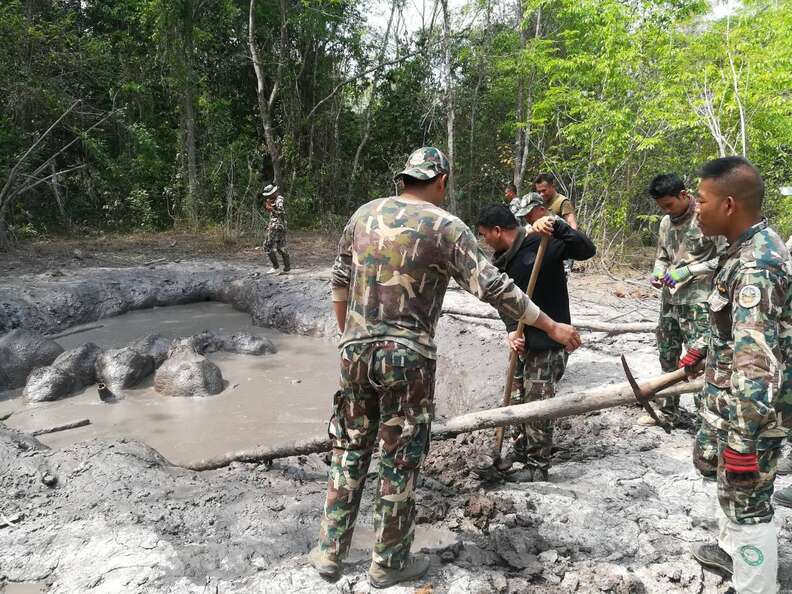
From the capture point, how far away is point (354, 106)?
19.5 meters

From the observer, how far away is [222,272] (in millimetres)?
10477

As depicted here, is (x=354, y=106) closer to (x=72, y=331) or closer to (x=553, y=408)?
(x=72, y=331)

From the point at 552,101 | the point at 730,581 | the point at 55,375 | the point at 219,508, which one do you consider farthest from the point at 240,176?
the point at 730,581

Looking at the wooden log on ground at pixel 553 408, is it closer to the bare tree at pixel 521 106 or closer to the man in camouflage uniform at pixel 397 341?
the man in camouflage uniform at pixel 397 341

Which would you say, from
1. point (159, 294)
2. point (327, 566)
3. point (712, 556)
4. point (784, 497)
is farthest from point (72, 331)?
point (784, 497)

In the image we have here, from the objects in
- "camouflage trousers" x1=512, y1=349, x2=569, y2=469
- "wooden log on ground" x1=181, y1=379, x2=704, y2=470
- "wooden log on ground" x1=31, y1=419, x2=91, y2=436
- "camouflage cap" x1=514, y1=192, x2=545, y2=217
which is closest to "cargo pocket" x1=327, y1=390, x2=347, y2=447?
"wooden log on ground" x1=181, y1=379, x2=704, y2=470

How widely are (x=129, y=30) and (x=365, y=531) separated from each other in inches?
675

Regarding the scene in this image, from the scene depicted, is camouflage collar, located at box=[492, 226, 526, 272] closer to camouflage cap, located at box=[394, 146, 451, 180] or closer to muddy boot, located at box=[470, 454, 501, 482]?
camouflage cap, located at box=[394, 146, 451, 180]

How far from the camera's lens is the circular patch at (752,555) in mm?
2035

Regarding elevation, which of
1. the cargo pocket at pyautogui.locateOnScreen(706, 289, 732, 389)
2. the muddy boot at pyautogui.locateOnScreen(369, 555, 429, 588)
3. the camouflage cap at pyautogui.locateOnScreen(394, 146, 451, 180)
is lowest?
the muddy boot at pyautogui.locateOnScreen(369, 555, 429, 588)

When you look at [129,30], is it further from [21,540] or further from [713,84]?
[21,540]

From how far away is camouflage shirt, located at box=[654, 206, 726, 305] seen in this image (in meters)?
3.59

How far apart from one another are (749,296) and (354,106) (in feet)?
62.3

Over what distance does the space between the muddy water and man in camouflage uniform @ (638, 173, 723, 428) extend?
9.39 ft
